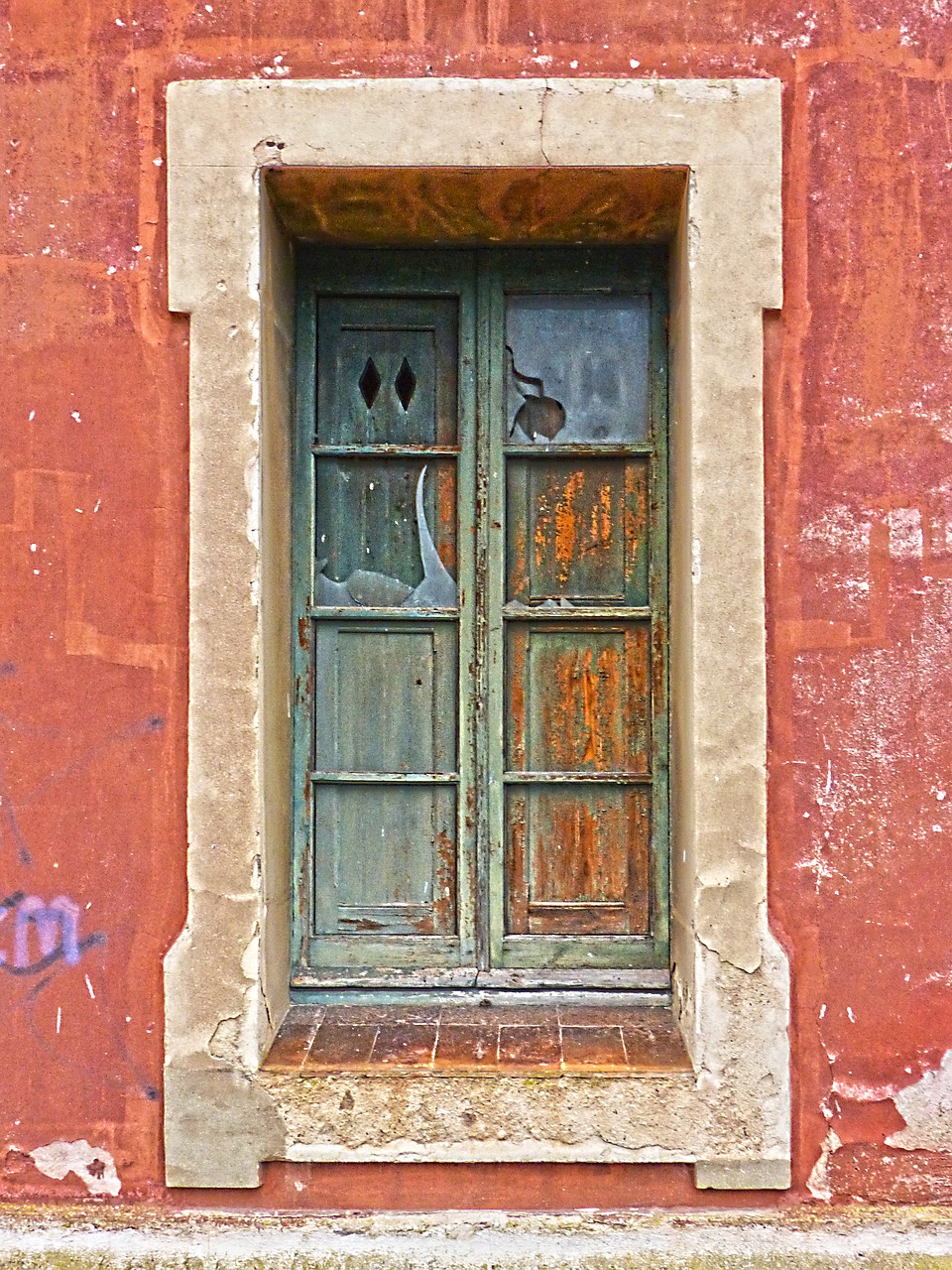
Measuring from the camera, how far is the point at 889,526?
2.54m

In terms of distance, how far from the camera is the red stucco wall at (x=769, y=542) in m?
2.51

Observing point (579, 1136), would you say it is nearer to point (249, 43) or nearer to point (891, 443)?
point (891, 443)

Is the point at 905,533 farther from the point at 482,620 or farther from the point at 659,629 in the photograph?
the point at 482,620

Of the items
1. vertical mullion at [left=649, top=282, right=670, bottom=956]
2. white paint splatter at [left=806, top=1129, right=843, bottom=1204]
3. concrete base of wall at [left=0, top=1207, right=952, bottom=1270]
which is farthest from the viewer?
vertical mullion at [left=649, top=282, right=670, bottom=956]

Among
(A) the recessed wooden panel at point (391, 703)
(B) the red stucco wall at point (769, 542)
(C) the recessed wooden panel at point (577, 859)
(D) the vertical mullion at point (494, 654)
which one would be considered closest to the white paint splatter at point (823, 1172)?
(B) the red stucco wall at point (769, 542)

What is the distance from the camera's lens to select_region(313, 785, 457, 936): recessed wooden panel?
2.80 m

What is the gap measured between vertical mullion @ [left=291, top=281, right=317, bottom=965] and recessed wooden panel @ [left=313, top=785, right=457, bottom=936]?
0.03 metres

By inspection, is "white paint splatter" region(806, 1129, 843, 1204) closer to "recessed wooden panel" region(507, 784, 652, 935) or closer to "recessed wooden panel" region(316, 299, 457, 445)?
"recessed wooden panel" region(507, 784, 652, 935)

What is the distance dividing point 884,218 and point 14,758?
2.70 m

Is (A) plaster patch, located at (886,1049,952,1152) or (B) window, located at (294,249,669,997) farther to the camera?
(B) window, located at (294,249,669,997)

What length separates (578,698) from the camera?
111 inches

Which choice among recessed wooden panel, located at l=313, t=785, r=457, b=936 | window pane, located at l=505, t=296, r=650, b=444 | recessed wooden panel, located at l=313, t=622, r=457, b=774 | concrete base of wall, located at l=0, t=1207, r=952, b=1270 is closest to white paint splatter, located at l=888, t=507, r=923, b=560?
window pane, located at l=505, t=296, r=650, b=444

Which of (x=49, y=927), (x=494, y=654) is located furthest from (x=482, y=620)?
(x=49, y=927)

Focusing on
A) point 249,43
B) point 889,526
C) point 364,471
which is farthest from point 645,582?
point 249,43
